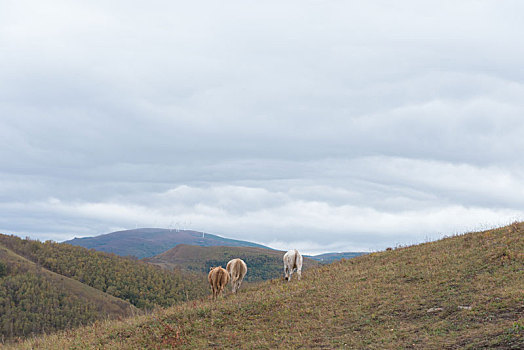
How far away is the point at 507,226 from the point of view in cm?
2692

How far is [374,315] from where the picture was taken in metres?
15.9

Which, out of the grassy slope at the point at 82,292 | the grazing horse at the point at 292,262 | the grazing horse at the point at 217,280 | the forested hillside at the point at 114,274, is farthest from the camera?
Answer: the forested hillside at the point at 114,274

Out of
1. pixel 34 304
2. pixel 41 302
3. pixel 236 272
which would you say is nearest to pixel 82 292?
pixel 41 302

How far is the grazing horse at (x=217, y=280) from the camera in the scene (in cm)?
2514

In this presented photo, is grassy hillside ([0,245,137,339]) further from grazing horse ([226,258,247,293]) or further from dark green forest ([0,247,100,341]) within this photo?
grazing horse ([226,258,247,293])

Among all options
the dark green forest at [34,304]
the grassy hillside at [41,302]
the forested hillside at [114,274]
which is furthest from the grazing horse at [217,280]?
the forested hillside at [114,274]

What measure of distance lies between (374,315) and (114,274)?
166 m

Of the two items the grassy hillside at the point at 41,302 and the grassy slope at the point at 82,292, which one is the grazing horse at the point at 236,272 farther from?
the grassy slope at the point at 82,292

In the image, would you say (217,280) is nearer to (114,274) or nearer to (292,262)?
(292,262)

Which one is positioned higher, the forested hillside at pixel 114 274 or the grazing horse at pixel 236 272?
the grazing horse at pixel 236 272

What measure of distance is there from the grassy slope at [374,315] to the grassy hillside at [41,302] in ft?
322

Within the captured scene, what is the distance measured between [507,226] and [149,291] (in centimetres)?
14823

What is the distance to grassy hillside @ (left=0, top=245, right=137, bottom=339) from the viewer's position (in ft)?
363

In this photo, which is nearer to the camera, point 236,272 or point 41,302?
point 236,272
